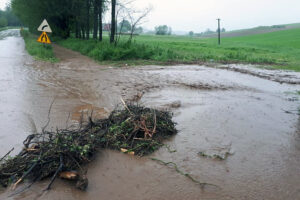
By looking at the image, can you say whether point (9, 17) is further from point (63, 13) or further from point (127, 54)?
point (127, 54)

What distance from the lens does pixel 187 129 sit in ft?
16.4

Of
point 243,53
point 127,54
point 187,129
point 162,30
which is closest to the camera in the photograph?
point 187,129

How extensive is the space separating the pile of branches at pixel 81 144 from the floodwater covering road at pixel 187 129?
153 millimetres

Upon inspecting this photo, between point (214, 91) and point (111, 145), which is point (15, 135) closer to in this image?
point (111, 145)

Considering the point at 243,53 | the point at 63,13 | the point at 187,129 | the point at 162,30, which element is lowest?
the point at 187,129

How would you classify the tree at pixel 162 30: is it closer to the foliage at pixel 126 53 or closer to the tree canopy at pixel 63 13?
the tree canopy at pixel 63 13

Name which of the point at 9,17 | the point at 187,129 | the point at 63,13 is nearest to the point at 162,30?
the point at 9,17

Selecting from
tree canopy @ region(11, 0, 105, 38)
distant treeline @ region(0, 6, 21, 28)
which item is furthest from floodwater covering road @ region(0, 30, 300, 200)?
distant treeline @ region(0, 6, 21, 28)

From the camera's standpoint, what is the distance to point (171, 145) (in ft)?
14.1

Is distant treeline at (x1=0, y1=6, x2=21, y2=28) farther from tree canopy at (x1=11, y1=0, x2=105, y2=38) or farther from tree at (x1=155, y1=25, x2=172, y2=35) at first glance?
tree canopy at (x1=11, y1=0, x2=105, y2=38)

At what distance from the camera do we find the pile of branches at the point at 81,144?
3193 mm

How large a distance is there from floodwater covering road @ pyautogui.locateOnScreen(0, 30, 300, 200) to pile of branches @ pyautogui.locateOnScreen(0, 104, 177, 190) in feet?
0.50

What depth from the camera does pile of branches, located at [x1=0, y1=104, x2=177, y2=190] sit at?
10.5 feet

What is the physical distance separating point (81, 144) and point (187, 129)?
220 centimetres
